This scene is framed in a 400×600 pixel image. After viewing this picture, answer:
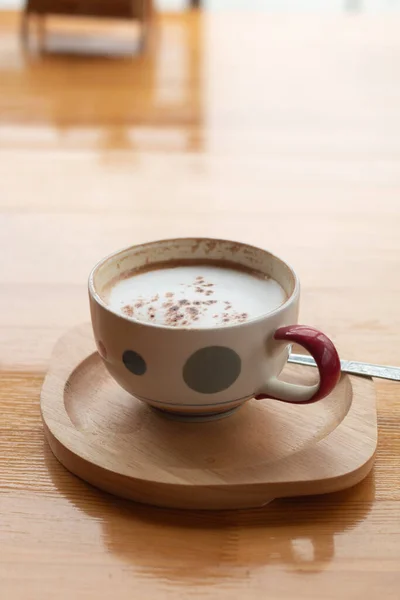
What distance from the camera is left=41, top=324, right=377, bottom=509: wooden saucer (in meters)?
0.46

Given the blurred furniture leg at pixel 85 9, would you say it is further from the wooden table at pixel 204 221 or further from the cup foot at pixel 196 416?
the cup foot at pixel 196 416

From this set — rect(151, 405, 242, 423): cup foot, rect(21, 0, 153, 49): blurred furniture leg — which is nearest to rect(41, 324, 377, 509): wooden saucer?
rect(151, 405, 242, 423): cup foot

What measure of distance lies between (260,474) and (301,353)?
156 millimetres

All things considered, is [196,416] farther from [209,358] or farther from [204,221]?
[204,221]

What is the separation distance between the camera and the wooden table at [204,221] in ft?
1.40

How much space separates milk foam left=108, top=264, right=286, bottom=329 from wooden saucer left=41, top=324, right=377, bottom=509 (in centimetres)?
7

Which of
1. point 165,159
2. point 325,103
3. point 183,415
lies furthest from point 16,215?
point 325,103

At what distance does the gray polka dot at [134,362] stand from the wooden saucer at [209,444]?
49 mm

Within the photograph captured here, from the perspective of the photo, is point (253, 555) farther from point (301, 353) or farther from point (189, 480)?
point (301, 353)

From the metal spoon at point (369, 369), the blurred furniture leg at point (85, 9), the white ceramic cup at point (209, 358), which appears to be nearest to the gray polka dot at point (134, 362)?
the white ceramic cup at point (209, 358)

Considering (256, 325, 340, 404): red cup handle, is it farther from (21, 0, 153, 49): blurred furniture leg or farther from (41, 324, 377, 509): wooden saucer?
(21, 0, 153, 49): blurred furniture leg

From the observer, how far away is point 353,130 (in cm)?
133

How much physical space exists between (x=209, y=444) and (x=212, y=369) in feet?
0.19

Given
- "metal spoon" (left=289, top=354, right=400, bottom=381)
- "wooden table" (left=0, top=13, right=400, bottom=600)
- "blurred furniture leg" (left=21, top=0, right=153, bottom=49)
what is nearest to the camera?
"wooden table" (left=0, top=13, right=400, bottom=600)
